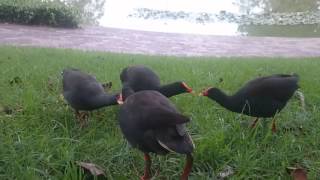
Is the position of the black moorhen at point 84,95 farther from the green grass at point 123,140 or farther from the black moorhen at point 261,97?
the black moorhen at point 261,97

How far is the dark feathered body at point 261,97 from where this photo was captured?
155 inches

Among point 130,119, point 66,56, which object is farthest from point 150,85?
point 66,56

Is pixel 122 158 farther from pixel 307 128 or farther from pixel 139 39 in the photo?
pixel 139 39

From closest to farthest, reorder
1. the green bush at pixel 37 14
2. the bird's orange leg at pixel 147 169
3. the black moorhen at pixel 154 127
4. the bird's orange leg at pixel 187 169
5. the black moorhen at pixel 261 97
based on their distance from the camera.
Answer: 1. the black moorhen at pixel 154 127
2. the bird's orange leg at pixel 187 169
3. the bird's orange leg at pixel 147 169
4. the black moorhen at pixel 261 97
5. the green bush at pixel 37 14

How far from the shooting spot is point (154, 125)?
2.85 metres

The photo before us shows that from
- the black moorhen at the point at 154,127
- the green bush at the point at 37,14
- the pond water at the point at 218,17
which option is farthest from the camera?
the pond water at the point at 218,17

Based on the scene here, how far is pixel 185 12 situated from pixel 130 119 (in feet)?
68.2

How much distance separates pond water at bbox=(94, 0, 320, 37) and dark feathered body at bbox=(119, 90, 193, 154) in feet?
44.6

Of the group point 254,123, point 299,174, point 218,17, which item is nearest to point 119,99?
point 254,123

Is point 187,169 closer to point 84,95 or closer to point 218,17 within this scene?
point 84,95

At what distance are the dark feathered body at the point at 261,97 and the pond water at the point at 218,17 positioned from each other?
12.6 metres

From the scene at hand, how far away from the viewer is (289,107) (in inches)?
190

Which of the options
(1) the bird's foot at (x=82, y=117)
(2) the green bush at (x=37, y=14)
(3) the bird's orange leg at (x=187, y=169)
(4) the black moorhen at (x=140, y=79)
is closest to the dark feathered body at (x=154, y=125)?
(3) the bird's orange leg at (x=187, y=169)

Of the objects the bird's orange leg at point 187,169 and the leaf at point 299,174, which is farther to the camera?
the leaf at point 299,174
